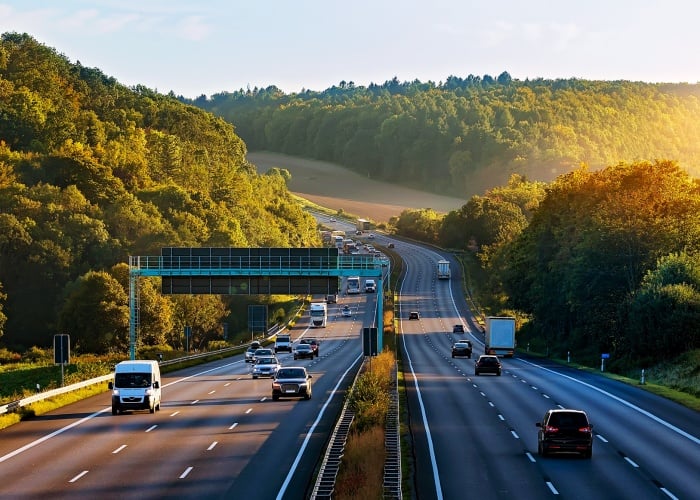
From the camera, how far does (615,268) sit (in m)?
91.2

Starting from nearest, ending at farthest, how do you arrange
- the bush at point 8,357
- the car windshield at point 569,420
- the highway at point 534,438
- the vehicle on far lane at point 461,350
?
the highway at point 534,438 → the car windshield at point 569,420 → the vehicle on far lane at point 461,350 → the bush at point 8,357

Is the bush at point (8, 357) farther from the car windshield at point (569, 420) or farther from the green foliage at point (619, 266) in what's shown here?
the car windshield at point (569, 420)

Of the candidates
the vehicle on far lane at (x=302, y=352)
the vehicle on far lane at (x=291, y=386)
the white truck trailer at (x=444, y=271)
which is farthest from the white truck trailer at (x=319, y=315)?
the vehicle on far lane at (x=291, y=386)

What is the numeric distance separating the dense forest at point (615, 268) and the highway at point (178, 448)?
81.6 feet

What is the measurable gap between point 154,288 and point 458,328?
31.6 m

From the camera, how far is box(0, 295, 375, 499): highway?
29.5 m

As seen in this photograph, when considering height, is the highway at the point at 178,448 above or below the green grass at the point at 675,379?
above

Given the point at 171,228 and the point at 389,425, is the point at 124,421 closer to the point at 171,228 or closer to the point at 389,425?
the point at 389,425

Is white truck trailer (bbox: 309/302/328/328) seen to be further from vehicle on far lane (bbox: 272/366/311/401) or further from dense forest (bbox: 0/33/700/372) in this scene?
vehicle on far lane (bbox: 272/366/311/401)

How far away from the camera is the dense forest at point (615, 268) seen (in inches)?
3023

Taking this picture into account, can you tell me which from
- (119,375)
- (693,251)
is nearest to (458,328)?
(693,251)

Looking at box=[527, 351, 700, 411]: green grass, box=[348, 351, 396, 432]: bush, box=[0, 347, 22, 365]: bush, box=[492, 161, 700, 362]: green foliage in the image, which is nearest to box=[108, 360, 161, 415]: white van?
box=[348, 351, 396, 432]: bush

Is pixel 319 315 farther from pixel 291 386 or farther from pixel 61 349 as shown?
pixel 61 349

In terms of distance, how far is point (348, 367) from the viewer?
80.9m
